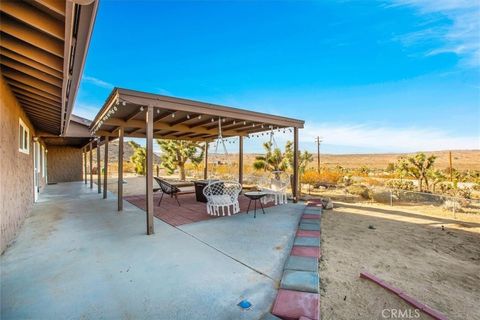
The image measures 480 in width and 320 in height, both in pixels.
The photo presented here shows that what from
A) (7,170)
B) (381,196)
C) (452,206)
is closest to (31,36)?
(7,170)

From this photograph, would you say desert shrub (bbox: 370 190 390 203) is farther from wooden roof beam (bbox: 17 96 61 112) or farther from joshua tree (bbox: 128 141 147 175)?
joshua tree (bbox: 128 141 147 175)

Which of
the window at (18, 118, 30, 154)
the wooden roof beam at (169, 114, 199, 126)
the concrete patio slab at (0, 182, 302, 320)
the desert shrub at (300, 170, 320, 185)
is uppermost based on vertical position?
the wooden roof beam at (169, 114, 199, 126)

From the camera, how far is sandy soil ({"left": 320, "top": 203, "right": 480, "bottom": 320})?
2.37 metres

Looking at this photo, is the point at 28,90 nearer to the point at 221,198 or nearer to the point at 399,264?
the point at 221,198

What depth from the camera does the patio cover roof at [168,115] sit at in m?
4.53

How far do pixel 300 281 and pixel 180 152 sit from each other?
46.8 feet

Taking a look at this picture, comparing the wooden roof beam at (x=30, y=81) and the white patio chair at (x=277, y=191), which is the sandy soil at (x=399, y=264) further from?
the wooden roof beam at (x=30, y=81)

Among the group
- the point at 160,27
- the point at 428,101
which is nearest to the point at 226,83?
the point at 160,27

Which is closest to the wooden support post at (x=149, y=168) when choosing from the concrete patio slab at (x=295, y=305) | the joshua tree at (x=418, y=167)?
the concrete patio slab at (x=295, y=305)

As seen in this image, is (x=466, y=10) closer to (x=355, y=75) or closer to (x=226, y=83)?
(x=355, y=75)

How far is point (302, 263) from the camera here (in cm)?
305

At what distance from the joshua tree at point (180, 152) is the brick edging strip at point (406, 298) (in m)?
13.7

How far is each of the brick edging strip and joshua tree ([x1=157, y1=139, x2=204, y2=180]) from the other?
1371 centimetres

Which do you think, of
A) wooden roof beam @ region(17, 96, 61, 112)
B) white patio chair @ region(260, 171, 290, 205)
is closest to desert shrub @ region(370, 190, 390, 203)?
white patio chair @ region(260, 171, 290, 205)
